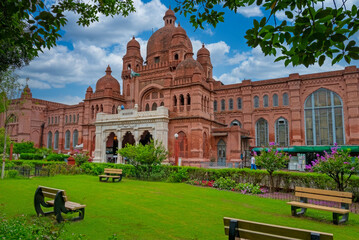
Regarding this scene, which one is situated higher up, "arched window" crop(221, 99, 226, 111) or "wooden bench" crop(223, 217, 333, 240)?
"arched window" crop(221, 99, 226, 111)

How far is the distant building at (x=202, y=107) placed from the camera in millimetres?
26672

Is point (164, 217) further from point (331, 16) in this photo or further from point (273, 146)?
point (273, 146)

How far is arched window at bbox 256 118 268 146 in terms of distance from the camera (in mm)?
33544

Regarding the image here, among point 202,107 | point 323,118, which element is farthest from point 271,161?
point 323,118

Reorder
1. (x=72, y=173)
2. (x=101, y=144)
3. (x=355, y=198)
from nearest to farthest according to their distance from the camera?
(x=355, y=198), (x=72, y=173), (x=101, y=144)

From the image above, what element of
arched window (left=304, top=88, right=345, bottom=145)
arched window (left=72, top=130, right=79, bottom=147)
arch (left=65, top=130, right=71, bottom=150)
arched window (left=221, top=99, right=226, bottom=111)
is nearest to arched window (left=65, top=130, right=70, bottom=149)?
arch (left=65, top=130, right=71, bottom=150)

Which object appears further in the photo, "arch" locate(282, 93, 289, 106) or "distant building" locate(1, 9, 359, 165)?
"arch" locate(282, 93, 289, 106)

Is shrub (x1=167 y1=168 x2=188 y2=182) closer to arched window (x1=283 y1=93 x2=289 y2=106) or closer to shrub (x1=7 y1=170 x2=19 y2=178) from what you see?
shrub (x1=7 y1=170 x2=19 y2=178)

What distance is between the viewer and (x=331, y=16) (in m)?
3.49

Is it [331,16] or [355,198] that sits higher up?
[331,16]

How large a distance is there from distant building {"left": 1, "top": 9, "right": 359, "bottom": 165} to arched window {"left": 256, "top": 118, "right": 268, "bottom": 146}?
0.38 ft

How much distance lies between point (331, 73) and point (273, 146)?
2211cm

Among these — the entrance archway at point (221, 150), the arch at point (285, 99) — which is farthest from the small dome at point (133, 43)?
the arch at point (285, 99)

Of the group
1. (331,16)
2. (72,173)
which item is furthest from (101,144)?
(331,16)
